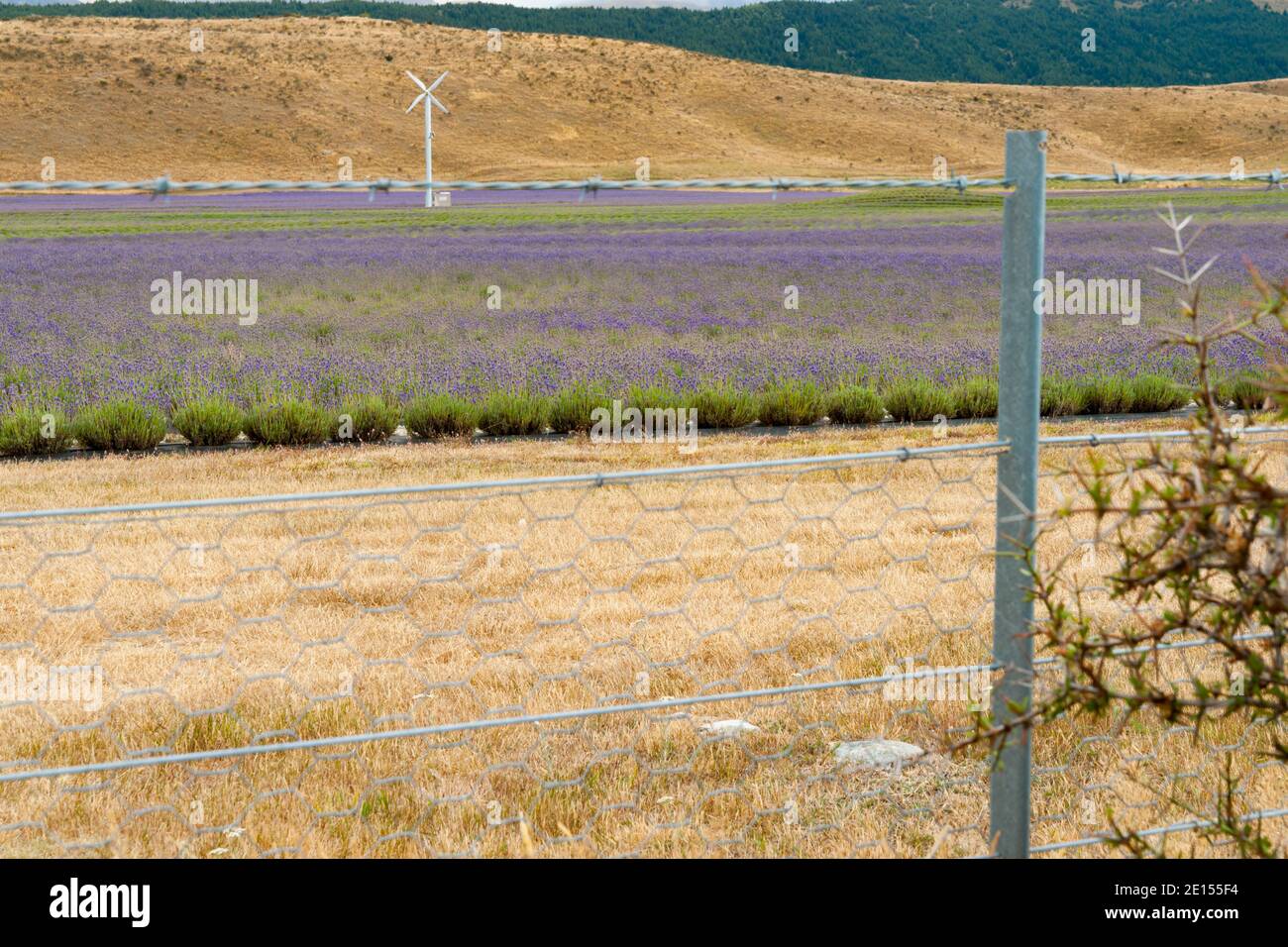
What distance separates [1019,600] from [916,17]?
527 feet

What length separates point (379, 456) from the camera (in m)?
9.69

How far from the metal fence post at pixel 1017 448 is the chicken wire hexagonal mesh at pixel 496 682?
4.2 inches

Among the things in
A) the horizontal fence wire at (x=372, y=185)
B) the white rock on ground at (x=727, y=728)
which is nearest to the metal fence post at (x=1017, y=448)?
the horizontal fence wire at (x=372, y=185)

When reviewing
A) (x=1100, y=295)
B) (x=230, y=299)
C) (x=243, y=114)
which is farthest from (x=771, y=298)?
(x=243, y=114)

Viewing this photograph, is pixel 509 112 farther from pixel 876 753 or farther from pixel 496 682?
pixel 876 753

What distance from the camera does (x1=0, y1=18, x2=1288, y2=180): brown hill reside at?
7894 cm

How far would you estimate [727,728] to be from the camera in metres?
4.72

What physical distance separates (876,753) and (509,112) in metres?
92.3

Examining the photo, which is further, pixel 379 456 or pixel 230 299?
pixel 230 299

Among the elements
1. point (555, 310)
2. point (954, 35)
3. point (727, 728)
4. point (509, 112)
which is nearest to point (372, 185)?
point (727, 728)

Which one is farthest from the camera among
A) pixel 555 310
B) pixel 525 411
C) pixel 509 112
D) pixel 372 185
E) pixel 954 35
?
pixel 954 35

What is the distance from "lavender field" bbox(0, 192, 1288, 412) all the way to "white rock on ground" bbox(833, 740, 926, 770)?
1.86 meters
